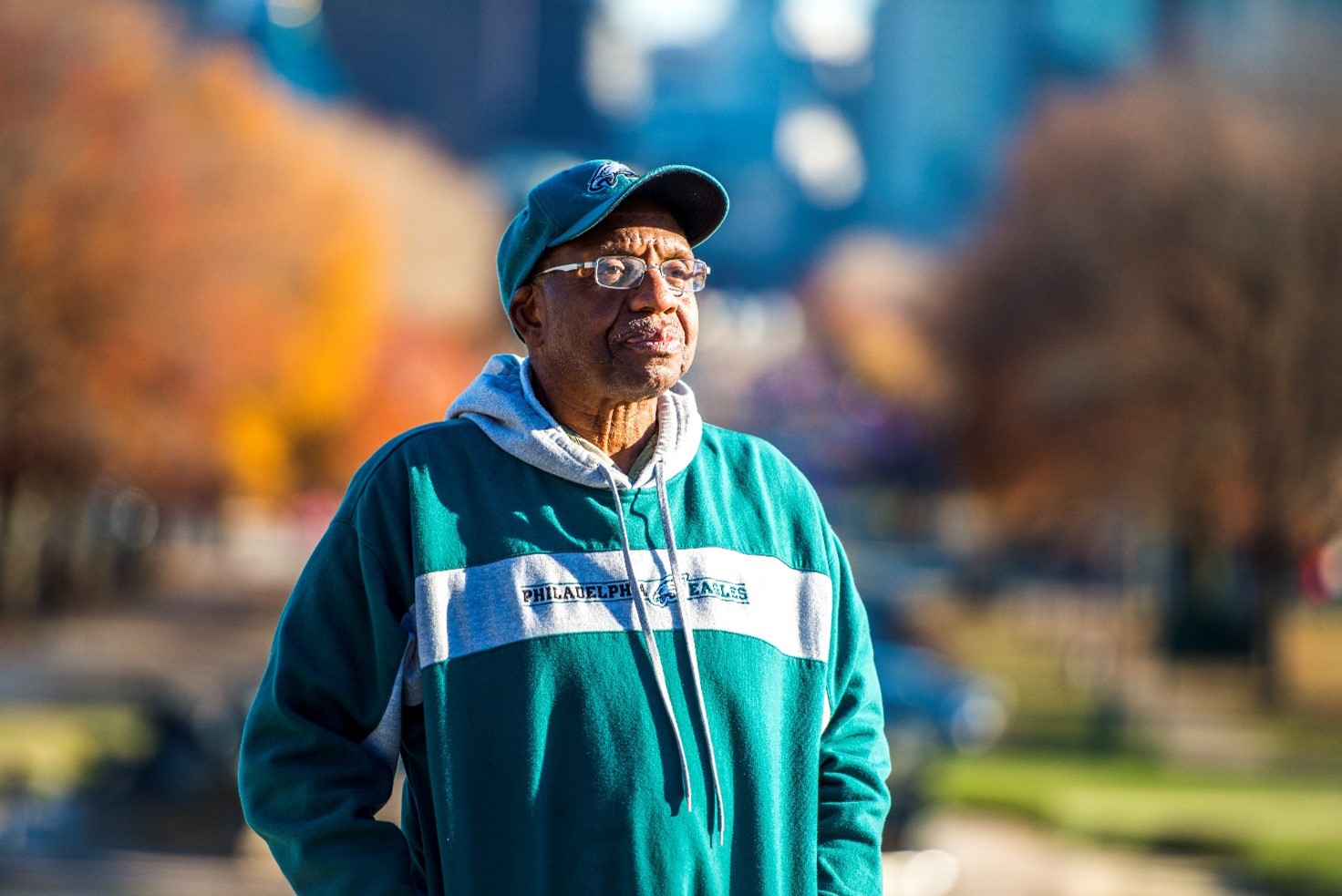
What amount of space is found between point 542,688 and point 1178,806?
516 inches

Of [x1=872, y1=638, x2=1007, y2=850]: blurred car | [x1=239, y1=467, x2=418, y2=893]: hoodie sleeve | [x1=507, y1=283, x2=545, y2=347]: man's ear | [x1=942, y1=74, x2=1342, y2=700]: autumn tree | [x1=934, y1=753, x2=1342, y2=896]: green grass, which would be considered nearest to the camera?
[x1=239, y1=467, x2=418, y2=893]: hoodie sleeve

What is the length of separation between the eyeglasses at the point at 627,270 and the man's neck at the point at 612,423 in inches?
7.1

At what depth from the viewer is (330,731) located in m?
2.48

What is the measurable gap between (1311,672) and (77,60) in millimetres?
19494

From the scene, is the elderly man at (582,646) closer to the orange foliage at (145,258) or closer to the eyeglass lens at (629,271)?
the eyeglass lens at (629,271)

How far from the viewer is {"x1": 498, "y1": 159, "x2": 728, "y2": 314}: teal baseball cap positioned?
104 inches

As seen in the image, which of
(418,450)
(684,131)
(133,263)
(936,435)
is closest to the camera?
(418,450)

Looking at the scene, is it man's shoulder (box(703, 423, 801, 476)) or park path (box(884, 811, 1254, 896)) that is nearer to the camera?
man's shoulder (box(703, 423, 801, 476))

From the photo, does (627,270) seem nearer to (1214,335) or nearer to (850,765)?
(850,765)

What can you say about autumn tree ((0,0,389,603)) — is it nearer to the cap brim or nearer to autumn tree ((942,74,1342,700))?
autumn tree ((942,74,1342,700))

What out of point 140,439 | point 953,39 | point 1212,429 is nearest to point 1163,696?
point 1212,429

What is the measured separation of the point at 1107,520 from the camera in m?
32.6

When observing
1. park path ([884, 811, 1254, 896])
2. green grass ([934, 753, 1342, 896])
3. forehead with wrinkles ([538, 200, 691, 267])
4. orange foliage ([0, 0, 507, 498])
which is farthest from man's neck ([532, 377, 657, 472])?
orange foliage ([0, 0, 507, 498])

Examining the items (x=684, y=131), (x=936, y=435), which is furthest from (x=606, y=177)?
(x=684, y=131)
